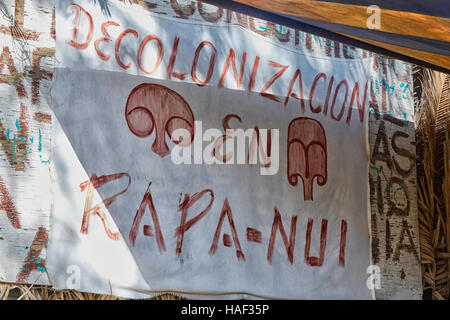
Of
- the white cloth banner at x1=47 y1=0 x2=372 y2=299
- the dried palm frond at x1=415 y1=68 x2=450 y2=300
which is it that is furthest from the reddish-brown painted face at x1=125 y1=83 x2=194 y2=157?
the dried palm frond at x1=415 y1=68 x2=450 y2=300

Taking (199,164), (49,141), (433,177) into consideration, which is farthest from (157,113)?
(433,177)

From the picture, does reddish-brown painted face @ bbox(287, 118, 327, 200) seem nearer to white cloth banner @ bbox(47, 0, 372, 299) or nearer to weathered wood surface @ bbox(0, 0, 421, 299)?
white cloth banner @ bbox(47, 0, 372, 299)

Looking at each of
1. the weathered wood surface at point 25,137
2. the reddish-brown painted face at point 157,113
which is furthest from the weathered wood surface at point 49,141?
the reddish-brown painted face at point 157,113

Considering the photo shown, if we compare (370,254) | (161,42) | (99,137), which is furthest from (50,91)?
(370,254)

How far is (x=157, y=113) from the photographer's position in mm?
3125

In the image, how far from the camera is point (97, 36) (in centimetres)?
301

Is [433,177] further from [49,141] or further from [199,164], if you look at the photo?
[49,141]

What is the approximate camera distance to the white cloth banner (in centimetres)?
288

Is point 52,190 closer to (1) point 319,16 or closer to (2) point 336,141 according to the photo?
(1) point 319,16

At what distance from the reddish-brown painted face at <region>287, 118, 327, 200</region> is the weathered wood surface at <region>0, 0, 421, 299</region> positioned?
18.1 inches

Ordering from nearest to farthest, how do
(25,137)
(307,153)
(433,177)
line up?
(25,137)
(307,153)
(433,177)

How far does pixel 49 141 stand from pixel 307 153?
61.3 inches

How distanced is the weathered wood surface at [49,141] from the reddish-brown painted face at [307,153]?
0.46 meters

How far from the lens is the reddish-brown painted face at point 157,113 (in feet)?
10.0
